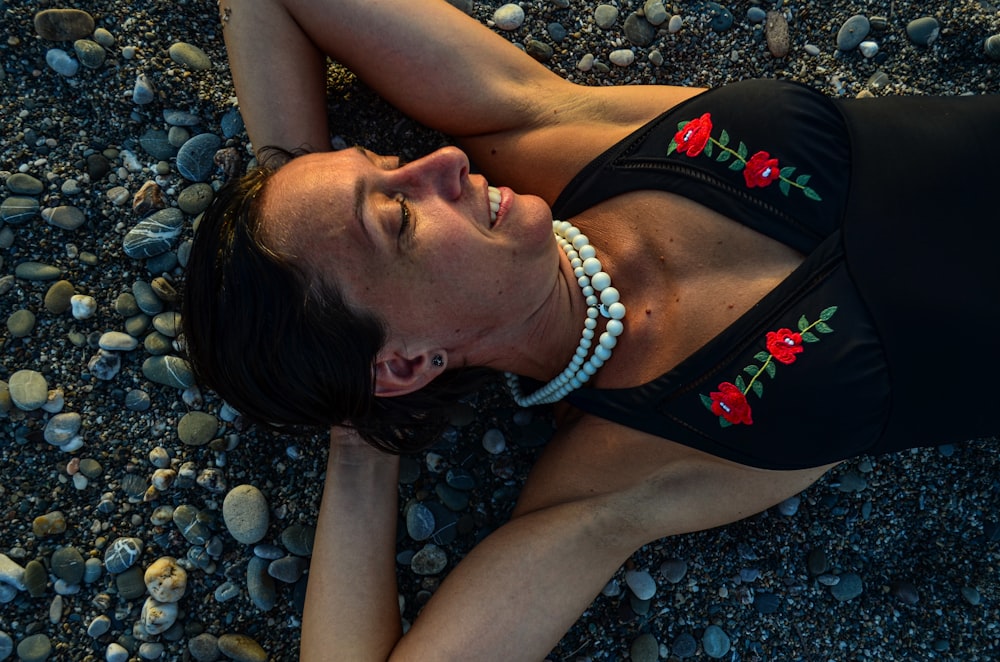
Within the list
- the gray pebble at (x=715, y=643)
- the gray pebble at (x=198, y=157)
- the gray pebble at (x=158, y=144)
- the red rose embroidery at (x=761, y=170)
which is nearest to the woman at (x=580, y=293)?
the red rose embroidery at (x=761, y=170)

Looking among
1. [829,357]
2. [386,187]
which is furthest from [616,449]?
[386,187]

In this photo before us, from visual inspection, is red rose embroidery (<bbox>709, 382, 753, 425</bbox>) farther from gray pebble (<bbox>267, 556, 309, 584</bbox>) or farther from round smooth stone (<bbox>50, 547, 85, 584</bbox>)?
round smooth stone (<bbox>50, 547, 85, 584</bbox>)

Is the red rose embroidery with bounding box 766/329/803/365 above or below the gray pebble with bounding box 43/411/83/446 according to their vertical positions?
above

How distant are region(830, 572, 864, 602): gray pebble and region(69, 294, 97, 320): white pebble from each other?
283 centimetres

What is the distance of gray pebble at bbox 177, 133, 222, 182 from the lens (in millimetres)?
2564

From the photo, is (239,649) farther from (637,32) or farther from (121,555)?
(637,32)

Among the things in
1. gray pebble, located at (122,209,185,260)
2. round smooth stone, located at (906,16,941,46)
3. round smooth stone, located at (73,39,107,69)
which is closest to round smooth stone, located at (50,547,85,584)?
gray pebble, located at (122,209,185,260)

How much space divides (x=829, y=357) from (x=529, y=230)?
0.87 metres

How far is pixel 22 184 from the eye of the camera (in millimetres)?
2496

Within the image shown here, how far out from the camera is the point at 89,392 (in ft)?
8.20

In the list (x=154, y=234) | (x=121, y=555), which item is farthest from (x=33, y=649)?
(x=154, y=234)

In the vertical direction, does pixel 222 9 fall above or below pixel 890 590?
above

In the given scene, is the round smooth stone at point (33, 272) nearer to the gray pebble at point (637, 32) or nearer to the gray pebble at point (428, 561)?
the gray pebble at point (428, 561)

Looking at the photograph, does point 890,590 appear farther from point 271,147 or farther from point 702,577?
point 271,147
